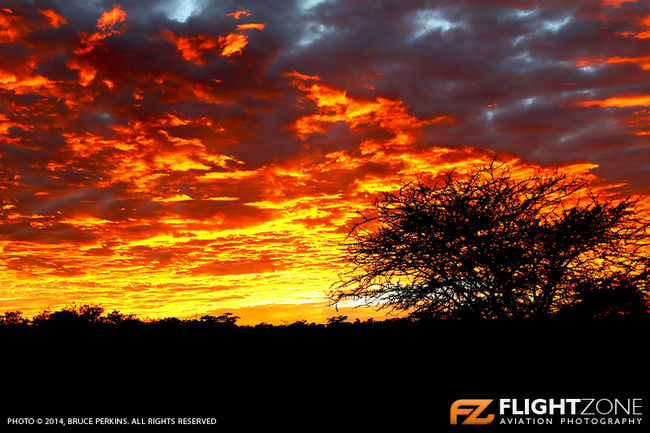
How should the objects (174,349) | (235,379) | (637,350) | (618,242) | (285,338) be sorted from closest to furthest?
1. (235,379)
2. (637,350)
3. (174,349)
4. (285,338)
5. (618,242)

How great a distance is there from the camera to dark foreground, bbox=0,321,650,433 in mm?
7418

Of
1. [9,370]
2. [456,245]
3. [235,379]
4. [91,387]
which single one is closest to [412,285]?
[456,245]

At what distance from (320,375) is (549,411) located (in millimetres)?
3930

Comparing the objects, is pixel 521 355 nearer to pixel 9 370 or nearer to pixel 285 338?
pixel 285 338

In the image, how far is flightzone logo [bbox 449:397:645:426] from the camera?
740 cm

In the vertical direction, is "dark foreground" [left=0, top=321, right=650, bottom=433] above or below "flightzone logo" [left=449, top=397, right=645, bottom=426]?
above

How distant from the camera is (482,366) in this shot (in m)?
9.56

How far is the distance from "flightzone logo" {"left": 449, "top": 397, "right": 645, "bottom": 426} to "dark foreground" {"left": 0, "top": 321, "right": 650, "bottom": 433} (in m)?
0.15

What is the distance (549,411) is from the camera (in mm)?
7988

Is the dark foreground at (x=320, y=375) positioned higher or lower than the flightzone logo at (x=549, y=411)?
higher

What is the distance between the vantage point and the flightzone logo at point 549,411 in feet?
24.3

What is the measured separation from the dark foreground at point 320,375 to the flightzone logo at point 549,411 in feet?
0.49

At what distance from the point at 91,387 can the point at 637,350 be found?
10.4m

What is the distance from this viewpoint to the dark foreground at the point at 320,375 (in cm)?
742
